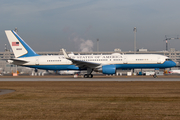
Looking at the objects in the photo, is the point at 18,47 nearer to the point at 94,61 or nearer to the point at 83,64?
the point at 83,64

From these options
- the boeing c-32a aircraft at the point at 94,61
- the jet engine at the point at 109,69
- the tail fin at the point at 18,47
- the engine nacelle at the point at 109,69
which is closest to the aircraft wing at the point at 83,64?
the boeing c-32a aircraft at the point at 94,61

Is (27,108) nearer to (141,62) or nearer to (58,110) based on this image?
(58,110)

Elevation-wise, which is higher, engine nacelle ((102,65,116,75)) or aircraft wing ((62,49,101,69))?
aircraft wing ((62,49,101,69))

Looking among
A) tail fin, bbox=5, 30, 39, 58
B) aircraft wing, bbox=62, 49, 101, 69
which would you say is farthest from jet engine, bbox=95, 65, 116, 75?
tail fin, bbox=5, 30, 39, 58

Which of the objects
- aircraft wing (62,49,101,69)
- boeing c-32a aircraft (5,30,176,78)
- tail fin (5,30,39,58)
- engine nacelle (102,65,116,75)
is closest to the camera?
engine nacelle (102,65,116,75)

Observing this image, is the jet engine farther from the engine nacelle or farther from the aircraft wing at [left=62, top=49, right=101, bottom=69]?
the aircraft wing at [left=62, top=49, right=101, bottom=69]

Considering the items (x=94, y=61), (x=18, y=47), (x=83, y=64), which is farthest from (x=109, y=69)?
(x=18, y=47)

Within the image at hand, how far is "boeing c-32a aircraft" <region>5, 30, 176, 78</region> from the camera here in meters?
38.8

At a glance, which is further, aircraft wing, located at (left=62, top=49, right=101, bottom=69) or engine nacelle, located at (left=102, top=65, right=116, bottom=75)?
aircraft wing, located at (left=62, top=49, right=101, bottom=69)

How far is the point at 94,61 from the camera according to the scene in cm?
4062

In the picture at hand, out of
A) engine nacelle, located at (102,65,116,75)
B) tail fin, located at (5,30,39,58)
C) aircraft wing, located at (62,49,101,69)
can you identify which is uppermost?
tail fin, located at (5,30,39,58)


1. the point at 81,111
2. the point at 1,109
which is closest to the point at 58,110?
the point at 81,111

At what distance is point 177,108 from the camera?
11.4 metres

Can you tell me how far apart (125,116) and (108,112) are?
1082 millimetres
